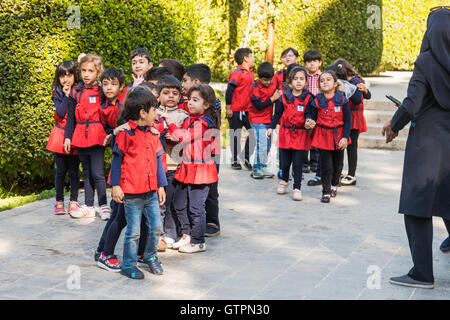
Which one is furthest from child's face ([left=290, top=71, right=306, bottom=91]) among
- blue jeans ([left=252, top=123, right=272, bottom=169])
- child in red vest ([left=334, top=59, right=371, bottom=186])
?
blue jeans ([left=252, top=123, right=272, bottom=169])

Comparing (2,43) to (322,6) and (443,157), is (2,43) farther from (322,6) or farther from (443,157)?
(322,6)

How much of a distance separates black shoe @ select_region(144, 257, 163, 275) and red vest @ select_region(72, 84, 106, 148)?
1974mm

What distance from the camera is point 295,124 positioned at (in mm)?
8070

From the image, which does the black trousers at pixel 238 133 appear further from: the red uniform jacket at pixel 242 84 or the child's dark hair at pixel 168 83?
the child's dark hair at pixel 168 83

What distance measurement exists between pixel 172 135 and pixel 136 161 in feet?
2.56

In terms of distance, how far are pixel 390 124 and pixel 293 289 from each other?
151 centimetres

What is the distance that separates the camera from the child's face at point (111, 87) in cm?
673

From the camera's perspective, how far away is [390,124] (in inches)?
206

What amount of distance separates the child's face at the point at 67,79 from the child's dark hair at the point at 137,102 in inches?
84.5

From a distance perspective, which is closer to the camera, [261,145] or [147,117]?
[147,117]

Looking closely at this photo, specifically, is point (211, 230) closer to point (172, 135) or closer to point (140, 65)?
point (172, 135)

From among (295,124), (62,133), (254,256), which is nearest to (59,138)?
(62,133)

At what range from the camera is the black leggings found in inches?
287

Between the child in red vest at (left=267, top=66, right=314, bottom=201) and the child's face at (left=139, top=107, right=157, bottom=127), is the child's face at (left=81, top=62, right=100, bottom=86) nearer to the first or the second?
the child's face at (left=139, top=107, right=157, bottom=127)
